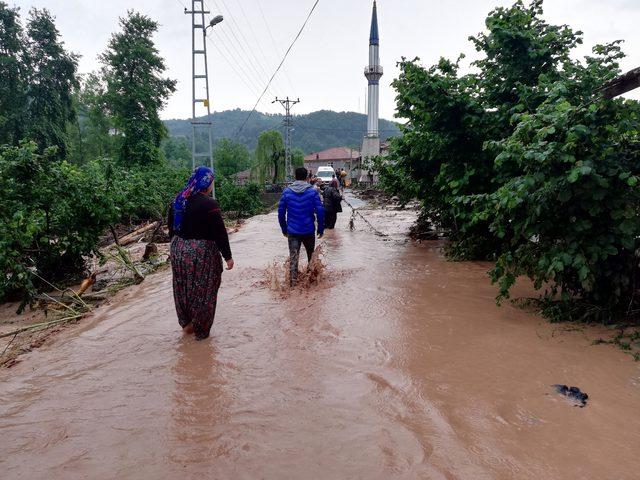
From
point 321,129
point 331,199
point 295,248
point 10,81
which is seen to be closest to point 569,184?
point 295,248

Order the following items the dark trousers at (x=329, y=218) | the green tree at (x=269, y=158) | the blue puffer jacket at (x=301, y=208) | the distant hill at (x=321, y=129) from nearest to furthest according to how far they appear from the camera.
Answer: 1. the blue puffer jacket at (x=301, y=208)
2. the dark trousers at (x=329, y=218)
3. the green tree at (x=269, y=158)
4. the distant hill at (x=321, y=129)

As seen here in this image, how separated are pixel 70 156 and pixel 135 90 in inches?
290

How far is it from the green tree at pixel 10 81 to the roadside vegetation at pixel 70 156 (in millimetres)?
67

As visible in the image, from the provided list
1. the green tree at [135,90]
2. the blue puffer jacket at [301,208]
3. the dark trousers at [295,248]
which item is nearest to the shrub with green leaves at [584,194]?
the blue puffer jacket at [301,208]

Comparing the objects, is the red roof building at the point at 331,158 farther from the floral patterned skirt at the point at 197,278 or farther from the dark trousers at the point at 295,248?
the floral patterned skirt at the point at 197,278

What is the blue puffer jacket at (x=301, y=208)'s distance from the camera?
6.45m

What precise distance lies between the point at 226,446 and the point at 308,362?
1335mm

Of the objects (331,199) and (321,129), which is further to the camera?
(321,129)

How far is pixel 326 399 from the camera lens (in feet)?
10.8

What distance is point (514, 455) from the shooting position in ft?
8.32

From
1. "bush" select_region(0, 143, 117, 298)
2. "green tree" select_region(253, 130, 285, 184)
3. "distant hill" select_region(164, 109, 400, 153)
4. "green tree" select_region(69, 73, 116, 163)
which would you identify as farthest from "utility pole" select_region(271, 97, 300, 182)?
"distant hill" select_region(164, 109, 400, 153)

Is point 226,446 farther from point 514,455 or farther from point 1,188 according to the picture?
point 1,188

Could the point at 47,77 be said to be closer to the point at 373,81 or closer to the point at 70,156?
the point at 70,156

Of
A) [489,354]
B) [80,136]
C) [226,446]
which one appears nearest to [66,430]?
[226,446]
